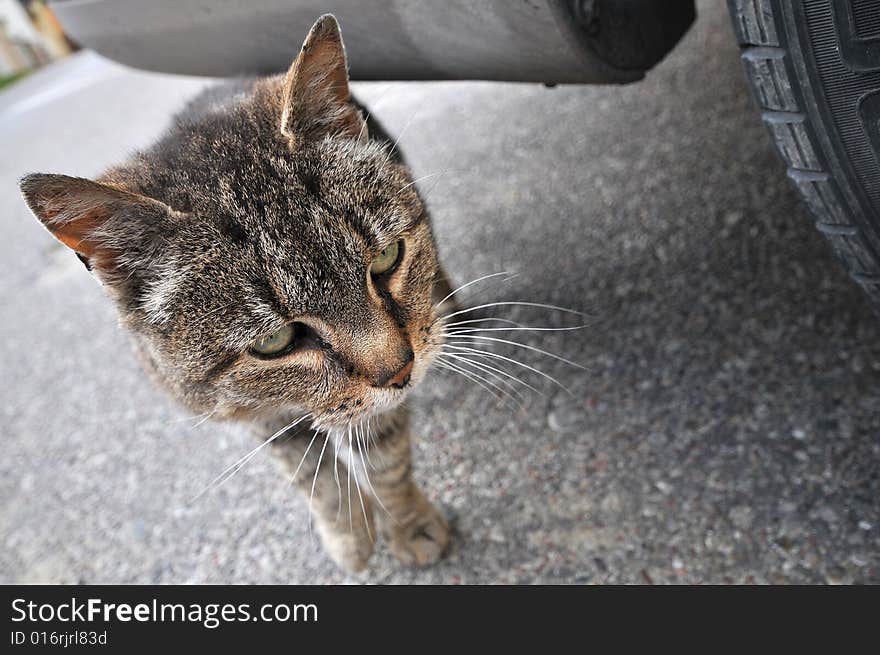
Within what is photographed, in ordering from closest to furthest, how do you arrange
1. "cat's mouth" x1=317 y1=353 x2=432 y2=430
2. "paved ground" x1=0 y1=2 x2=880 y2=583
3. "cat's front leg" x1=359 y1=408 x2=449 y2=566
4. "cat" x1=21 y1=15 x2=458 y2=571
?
"cat" x1=21 y1=15 x2=458 y2=571 < "cat's mouth" x1=317 y1=353 x2=432 y2=430 < "paved ground" x1=0 y1=2 x2=880 y2=583 < "cat's front leg" x1=359 y1=408 x2=449 y2=566

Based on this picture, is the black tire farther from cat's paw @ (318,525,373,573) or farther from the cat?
cat's paw @ (318,525,373,573)

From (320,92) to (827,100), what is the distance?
1.04m

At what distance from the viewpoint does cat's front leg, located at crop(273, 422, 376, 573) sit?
195cm

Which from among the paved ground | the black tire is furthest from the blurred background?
the black tire

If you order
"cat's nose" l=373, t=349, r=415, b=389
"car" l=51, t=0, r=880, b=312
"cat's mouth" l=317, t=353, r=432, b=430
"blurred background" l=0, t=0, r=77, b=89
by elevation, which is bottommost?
"blurred background" l=0, t=0, r=77, b=89

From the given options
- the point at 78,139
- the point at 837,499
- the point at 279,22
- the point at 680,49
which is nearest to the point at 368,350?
the point at 279,22

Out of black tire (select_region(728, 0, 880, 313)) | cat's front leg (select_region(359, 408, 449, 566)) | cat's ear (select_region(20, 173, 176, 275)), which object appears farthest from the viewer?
cat's front leg (select_region(359, 408, 449, 566))

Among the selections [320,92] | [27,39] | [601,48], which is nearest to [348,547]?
[320,92]

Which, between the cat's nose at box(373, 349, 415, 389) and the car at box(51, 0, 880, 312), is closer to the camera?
the car at box(51, 0, 880, 312)

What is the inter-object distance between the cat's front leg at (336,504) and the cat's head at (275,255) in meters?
0.29

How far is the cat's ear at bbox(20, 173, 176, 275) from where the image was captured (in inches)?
52.9

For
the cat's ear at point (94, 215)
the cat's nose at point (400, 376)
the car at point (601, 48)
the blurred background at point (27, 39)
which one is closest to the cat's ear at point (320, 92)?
the car at point (601, 48)

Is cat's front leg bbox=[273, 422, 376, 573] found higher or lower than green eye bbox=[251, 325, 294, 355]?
lower

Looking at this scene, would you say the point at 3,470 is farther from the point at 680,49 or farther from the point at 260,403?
the point at 680,49
